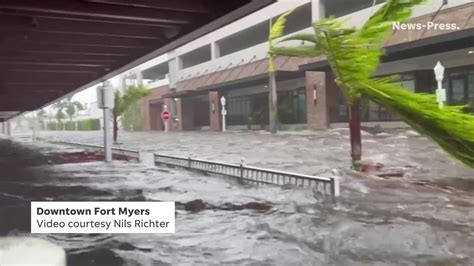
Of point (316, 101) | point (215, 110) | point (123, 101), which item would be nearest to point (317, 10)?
point (316, 101)

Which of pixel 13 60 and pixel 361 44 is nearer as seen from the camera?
pixel 361 44

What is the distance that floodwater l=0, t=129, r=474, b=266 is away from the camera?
1.93 metres

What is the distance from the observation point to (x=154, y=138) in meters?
2.40

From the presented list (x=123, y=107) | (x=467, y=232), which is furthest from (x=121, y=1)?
(x=467, y=232)

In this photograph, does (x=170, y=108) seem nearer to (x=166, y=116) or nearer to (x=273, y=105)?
(x=166, y=116)

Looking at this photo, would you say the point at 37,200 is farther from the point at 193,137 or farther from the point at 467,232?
the point at 467,232

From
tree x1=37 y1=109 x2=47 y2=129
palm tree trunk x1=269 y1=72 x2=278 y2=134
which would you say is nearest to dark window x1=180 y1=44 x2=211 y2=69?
palm tree trunk x1=269 y1=72 x2=278 y2=134

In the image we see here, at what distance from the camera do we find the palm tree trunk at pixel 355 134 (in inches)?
76.8

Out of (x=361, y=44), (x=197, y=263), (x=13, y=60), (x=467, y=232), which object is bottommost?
(x=197, y=263)

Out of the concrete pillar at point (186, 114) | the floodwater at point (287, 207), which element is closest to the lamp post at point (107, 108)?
the floodwater at point (287, 207)

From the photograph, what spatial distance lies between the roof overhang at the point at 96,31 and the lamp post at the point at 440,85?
0.88 metres

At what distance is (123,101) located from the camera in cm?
240

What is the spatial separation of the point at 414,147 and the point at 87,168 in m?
1.87

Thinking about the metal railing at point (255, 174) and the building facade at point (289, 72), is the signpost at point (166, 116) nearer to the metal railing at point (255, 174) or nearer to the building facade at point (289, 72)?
the building facade at point (289, 72)
